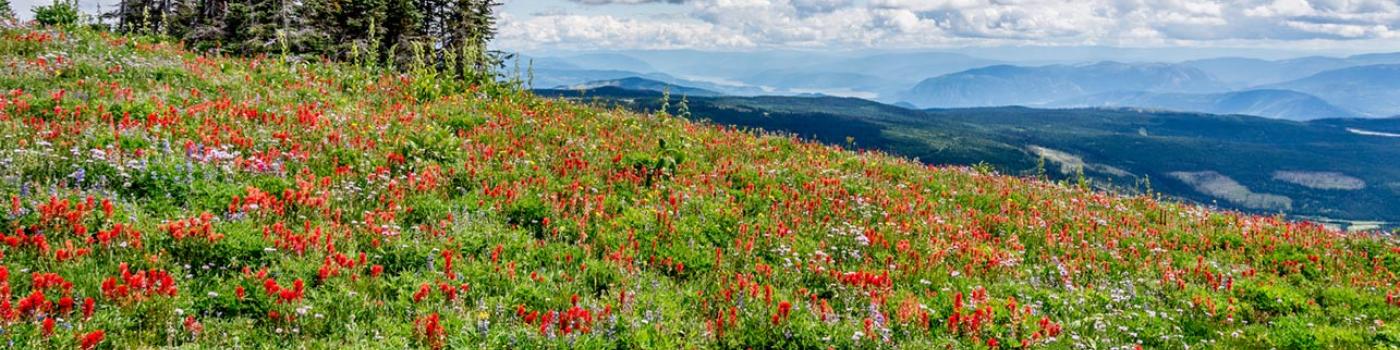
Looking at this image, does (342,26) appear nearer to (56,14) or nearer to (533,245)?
(56,14)

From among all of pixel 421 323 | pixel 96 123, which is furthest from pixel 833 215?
pixel 96 123

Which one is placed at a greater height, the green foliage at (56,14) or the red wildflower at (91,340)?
the green foliage at (56,14)

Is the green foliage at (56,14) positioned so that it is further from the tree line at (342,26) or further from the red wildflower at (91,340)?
the red wildflower at (91,340)

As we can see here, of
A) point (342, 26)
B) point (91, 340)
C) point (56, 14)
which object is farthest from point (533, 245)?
point (342, 26)

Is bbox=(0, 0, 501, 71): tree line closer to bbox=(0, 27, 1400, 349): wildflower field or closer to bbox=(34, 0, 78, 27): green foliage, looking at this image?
bbox=(34, 0, 78, 27): green foliage

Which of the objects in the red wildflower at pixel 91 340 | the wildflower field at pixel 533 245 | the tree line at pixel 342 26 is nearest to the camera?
the red wildflower at pixel 91 340

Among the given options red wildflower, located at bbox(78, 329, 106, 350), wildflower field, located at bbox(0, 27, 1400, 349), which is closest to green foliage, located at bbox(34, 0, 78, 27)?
wildflower field, located at bbox(0, 27, 1400, 349)

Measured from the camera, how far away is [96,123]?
8.80 m

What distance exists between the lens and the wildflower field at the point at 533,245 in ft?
18.0

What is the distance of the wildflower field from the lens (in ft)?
18.0

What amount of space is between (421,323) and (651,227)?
3.59 metres

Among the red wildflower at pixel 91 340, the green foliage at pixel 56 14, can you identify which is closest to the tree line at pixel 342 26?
the green foliage at pixel 56 14

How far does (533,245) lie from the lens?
760 cm

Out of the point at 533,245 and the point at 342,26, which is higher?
the point at 342,26
